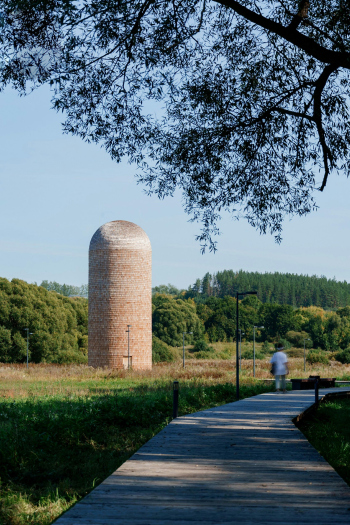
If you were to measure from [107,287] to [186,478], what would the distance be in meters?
34.3

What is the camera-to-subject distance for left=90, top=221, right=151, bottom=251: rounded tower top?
4072cm

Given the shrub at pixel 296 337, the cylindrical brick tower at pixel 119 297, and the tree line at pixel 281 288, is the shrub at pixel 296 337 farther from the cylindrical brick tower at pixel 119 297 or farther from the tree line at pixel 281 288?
the cylindrical brick tower at pixel 119 297

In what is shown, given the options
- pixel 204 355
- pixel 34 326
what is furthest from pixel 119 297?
pixel 204 355

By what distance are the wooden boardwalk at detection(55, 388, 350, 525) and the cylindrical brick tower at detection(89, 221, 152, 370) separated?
101 feet

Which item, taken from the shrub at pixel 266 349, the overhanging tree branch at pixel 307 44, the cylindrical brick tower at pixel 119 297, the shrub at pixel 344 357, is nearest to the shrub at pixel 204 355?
the shrub at pixel 266 349

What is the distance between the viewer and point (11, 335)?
6247 centimetres

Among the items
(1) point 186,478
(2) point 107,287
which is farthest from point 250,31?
(2) point 107,287

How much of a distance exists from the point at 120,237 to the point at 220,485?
117ft

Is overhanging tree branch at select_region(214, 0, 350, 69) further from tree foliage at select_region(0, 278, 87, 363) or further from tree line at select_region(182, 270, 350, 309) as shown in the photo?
tree line at select_region(182, 270, 350, 309)

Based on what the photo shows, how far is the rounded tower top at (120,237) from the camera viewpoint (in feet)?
134

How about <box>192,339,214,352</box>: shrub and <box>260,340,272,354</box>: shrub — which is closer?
<box>192,339,214,352</box>: shrub

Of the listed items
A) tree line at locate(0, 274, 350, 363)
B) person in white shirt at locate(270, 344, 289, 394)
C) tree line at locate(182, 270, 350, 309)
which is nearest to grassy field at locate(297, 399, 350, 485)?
person in white shirt at locate(270, 344, 289, 394)

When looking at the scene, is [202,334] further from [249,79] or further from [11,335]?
[249,79]

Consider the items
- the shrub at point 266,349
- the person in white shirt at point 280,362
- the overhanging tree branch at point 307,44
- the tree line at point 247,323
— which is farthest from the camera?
the tree line at point 247,323
